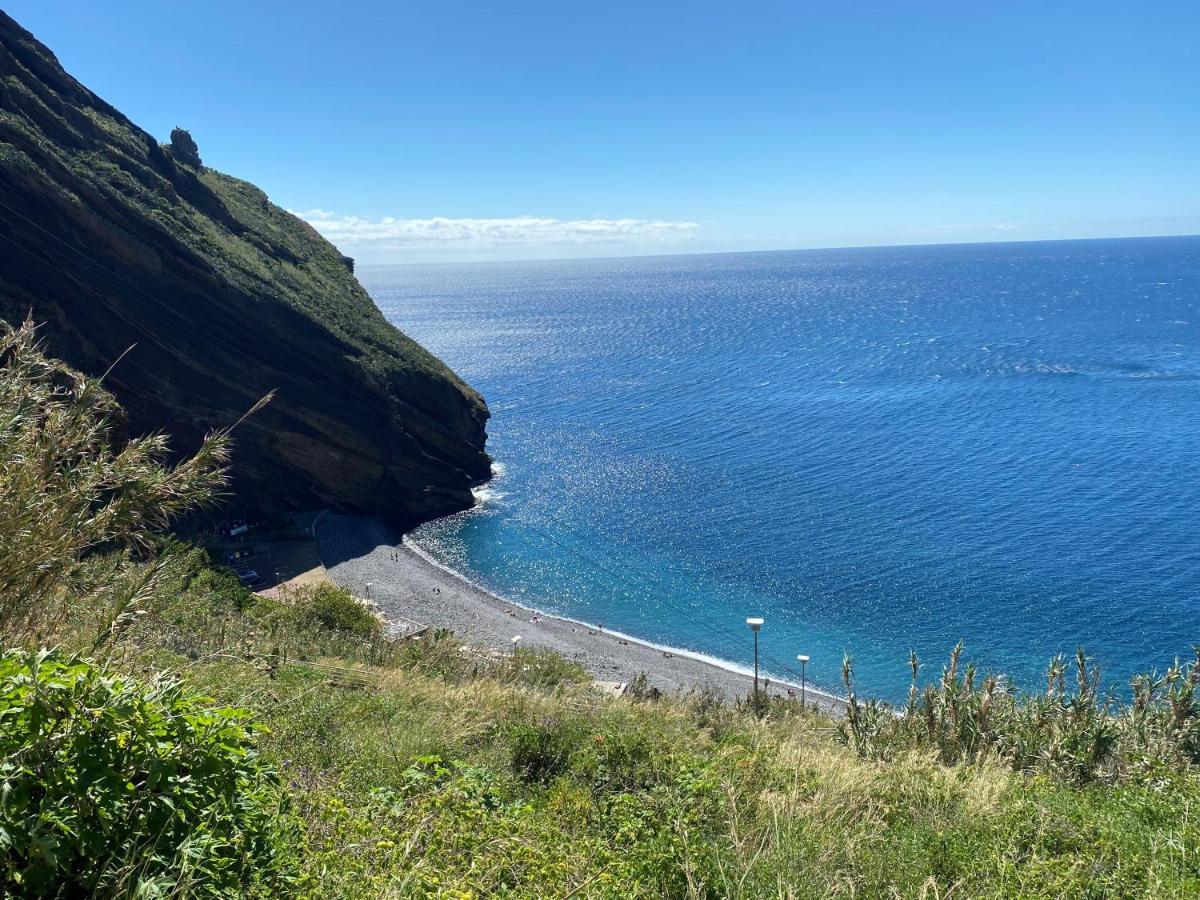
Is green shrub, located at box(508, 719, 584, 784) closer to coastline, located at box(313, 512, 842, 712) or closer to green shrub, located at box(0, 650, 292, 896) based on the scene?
green shrub, located at box(0, 650, 292, 896)

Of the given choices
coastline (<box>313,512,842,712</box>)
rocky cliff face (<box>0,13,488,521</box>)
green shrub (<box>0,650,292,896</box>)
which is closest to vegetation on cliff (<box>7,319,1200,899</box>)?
green shrub (<box>0,650,292,896</box>)

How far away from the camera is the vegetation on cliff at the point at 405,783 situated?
288 cm

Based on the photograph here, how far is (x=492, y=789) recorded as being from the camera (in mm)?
5523

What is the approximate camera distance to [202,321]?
37.7m

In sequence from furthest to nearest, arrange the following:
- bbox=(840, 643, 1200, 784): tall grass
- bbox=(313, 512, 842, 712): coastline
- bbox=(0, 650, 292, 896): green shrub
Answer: bbox=(313, 512, 842, 712): coastline, bbox=(840, 643, 1200, 784): tall grass, bbox=(0, 650, 292, 896): green shrub

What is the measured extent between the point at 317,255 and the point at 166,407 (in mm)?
25533

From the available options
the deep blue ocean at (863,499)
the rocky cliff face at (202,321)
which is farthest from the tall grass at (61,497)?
the rocky cliff face at (202,321)

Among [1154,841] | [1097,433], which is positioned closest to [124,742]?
[1154,841]

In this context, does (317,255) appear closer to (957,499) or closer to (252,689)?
(957,499)

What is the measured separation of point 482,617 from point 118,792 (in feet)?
98.6

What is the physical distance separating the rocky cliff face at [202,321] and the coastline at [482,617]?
4.12 meters

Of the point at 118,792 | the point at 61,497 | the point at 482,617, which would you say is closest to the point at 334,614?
the point at 482,617

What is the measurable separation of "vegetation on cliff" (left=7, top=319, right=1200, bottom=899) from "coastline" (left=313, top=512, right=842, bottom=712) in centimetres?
1512

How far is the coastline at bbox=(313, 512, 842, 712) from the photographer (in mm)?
26812
